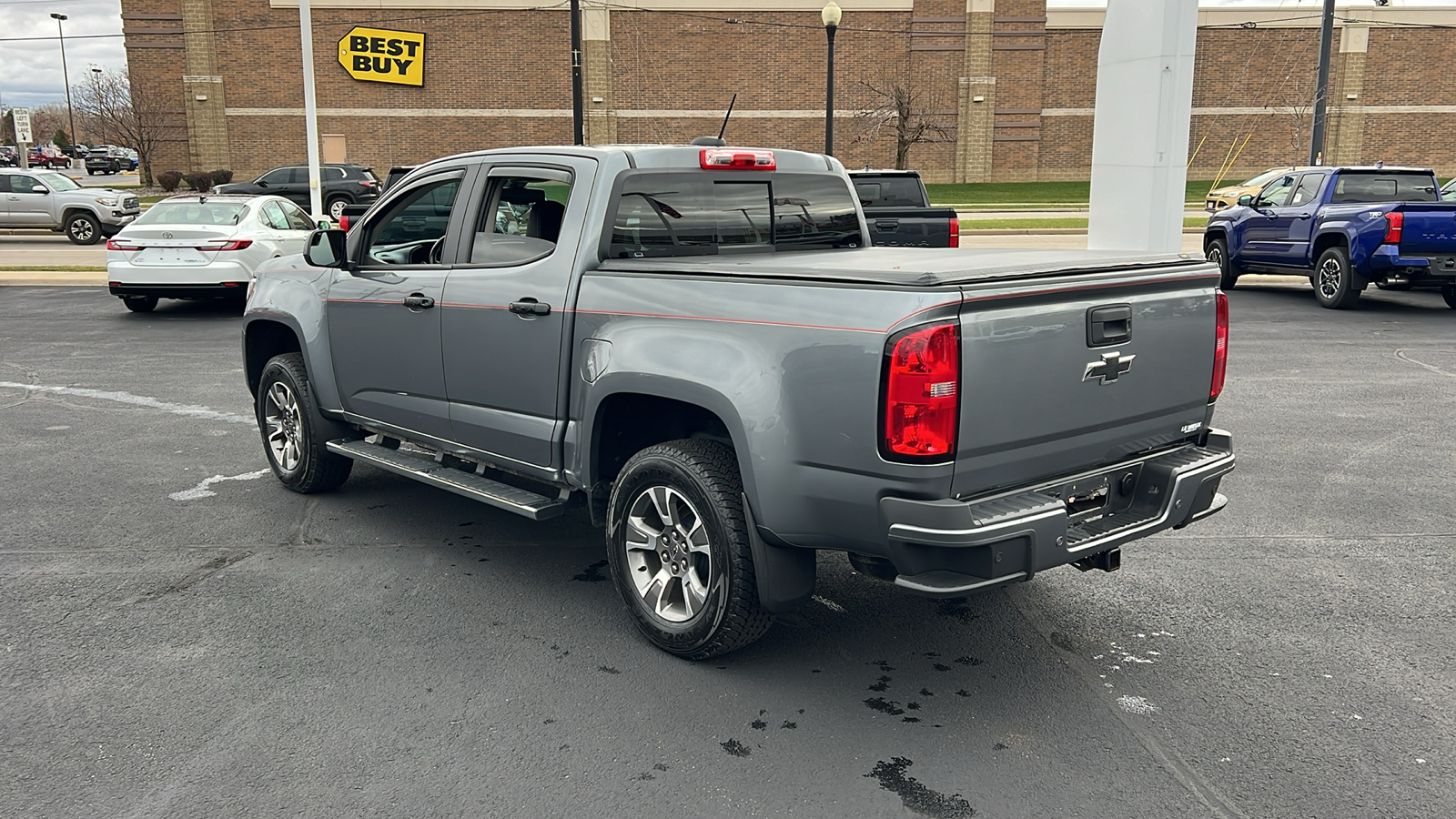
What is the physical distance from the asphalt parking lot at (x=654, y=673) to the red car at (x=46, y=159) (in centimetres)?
8123

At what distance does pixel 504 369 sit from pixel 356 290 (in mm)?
1396

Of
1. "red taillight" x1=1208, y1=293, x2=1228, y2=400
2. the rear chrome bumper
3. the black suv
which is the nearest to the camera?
the rear chrome bumper

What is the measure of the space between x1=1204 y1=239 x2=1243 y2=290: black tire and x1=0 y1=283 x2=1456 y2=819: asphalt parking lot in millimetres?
11145

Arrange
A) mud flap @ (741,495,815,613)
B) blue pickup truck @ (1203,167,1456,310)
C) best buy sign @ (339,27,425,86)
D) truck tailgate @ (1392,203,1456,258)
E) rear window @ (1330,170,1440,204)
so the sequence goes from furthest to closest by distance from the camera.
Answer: best buy sign @ (339,27,425,86), rear window @ (1330,170,1440,204), blue pickup truck @ (1203,167,1456,310), truck tailgate @ (1392,203,1456,258), mud flap @ (741,495,815,613)

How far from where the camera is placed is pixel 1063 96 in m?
49.8

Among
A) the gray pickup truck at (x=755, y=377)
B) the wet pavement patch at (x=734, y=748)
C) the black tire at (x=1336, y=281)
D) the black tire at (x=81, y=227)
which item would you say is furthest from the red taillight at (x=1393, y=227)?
the black tire at (x=81, y=227)

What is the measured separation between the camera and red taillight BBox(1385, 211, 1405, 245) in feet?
45.8

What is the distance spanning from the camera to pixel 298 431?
6.77 metres

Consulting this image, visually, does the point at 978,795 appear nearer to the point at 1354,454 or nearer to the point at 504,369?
the point at 504,369

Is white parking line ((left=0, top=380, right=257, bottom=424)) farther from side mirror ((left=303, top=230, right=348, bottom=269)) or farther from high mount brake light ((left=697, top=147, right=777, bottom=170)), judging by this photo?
high mount brake light ((left=697, top=147, right=777, bottom=170))

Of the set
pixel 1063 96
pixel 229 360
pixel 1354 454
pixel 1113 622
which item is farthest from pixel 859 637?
pixel 1063 96

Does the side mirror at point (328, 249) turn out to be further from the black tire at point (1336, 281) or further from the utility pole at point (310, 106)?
the utility pole at point (310, 106)

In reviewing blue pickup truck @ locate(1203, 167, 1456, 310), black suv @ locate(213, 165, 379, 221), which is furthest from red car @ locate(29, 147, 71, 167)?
blue pickup truck @ locate(1203, 167, 1456, 310)

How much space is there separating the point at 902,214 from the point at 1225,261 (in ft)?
19.9
